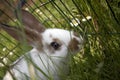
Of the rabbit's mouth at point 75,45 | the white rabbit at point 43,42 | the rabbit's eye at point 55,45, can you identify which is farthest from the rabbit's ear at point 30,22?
the rabbit's mouth at point 75,45

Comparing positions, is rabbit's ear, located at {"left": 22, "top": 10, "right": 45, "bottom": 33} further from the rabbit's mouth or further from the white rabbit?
the rabbit's mouth

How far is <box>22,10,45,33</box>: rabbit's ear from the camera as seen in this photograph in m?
1.95

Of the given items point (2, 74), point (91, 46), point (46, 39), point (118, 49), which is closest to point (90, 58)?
point (91, 46)

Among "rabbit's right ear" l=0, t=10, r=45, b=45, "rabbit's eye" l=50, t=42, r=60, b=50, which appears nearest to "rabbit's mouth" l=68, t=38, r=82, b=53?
"rabbit's eye" l=50, t=42, r=60, b=50

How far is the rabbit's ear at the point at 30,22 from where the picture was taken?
195cm

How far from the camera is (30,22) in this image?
1.97 m

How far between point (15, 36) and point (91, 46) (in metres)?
0.46

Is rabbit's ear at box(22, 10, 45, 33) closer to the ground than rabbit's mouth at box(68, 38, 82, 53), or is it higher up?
higher up

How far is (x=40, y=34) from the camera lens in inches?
78.4

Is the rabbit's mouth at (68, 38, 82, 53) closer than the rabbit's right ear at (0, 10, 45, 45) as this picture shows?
Yes

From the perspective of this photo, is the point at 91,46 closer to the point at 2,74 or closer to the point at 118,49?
the point at 118,49

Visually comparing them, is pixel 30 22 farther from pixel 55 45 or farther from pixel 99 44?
pixel 99 44

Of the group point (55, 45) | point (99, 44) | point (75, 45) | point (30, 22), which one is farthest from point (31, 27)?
point (99, 44)

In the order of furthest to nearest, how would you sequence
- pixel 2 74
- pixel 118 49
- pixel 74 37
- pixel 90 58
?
pixel 2 74, pixel 74 37, pixel 90 58, pixel 118 49
